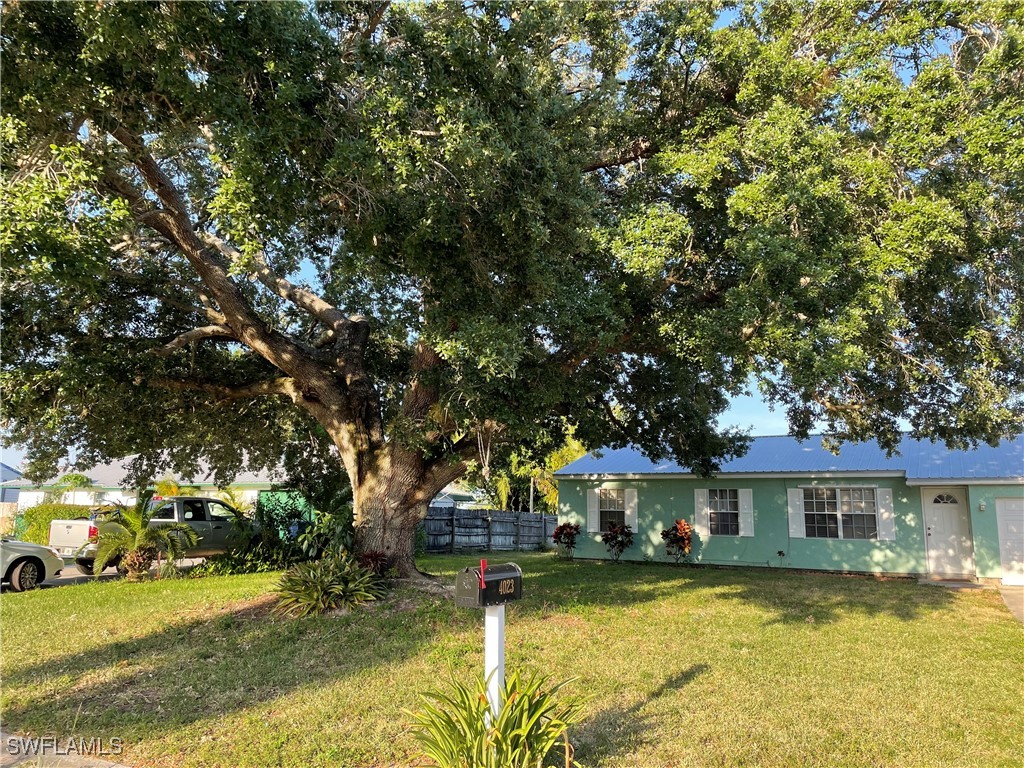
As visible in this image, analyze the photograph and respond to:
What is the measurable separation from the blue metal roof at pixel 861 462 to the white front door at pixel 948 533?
26.2 inches

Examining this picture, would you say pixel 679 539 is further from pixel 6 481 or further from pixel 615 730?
pixel 6 481

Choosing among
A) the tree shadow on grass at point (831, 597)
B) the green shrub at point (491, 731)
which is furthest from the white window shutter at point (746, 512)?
the green shrub at point (491, 731)

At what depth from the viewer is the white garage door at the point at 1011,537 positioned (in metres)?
15.1

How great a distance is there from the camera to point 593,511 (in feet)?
69.2

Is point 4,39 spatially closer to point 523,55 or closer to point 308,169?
point 308,169

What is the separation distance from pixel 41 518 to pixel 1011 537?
1045 inches

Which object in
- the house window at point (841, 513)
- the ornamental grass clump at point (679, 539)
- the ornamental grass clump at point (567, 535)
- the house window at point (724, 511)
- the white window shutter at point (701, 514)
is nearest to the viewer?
the house window at point (841, 513)

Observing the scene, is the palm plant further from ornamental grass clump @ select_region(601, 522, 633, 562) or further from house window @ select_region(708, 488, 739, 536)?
house window @ select_region(708, 488, 739, 536)

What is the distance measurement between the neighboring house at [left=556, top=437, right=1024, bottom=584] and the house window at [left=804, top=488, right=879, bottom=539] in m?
0.03

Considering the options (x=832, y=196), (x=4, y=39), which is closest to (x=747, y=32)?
(x=832, y=196)

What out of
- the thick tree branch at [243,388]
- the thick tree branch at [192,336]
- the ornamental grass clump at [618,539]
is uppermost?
the thick tree branch at [192,336]

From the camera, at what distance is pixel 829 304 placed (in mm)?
8102

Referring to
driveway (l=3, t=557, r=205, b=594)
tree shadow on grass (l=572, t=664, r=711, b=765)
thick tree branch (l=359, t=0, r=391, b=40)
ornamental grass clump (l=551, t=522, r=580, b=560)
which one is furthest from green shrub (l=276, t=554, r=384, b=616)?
ornamental grass clump (l=551, t=522, r=580, b=560)

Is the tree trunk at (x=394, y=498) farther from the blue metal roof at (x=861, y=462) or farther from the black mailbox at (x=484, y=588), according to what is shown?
the black mailbox at (x=484, y=588)
